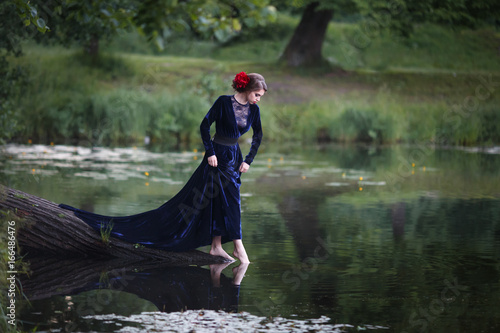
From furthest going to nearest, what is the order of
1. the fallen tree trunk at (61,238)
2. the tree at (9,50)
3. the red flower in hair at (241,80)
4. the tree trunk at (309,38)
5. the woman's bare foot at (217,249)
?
the tree trunk at (309,38), the tree at (9,50), the woman's bare foot at (217,249), the red flower in hair at (241,80), the fallen tree trunk at (61,238)

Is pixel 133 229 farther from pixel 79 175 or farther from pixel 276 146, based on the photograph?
pixel 276 146

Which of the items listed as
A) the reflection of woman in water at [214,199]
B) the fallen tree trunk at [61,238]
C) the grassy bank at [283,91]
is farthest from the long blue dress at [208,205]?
the grassy bank at [283,91]

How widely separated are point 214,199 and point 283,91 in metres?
26.5

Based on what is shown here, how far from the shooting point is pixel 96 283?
866cm

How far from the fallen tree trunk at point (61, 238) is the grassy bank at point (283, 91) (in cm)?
952

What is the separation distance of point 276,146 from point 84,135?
19.5 feet

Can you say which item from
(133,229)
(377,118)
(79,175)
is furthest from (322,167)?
(133,229)

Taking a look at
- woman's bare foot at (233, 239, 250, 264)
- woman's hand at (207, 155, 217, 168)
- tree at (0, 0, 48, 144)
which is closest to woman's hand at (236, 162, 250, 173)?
woman's hand at (207, 155, 217, 168)

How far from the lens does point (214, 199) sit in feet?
32.8

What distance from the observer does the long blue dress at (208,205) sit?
32.4 ft

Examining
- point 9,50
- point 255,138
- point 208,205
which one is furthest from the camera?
point 9,50

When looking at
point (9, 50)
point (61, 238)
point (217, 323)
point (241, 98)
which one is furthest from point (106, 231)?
point (9, 50)

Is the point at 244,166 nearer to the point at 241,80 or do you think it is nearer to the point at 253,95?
the point at 253,95

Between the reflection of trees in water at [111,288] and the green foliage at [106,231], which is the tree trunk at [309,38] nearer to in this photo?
the green foliage at [106,231]
